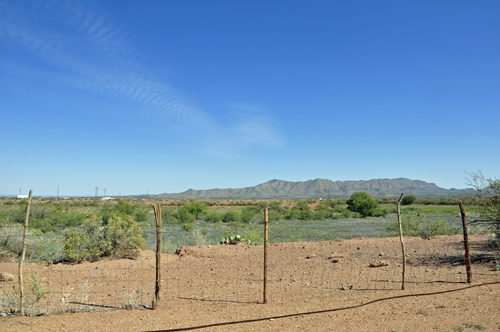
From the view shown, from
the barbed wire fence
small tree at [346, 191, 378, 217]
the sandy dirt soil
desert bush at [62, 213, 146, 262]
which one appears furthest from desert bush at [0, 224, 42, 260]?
small tree at [346, 191, 378, 217]

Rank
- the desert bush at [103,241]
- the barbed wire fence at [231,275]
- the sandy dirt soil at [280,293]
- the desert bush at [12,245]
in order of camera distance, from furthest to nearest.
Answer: the desert bush at [12,245]
the desert bush at [103,241]
the barbed wire fence at [231,275]
the sandy dirt soil at [280,293]

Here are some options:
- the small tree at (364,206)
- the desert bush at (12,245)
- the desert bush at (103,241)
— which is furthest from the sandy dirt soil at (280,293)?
the small tree at (364,206)

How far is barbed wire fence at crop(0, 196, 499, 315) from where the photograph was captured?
314 inches

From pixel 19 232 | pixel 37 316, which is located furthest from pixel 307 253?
pixel 19 232

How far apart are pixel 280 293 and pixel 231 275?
293cm

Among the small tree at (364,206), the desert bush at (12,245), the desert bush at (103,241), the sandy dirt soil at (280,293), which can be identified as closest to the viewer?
the sandy dirt soil at (280,293)

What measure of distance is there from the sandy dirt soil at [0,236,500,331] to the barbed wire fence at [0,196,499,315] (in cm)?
4

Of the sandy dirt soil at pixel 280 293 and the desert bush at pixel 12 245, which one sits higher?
the desert bush at pixel 12 245

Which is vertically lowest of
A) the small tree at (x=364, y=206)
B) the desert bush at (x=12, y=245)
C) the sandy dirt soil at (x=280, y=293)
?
the sandy dirt soil at (x=280, y=293)

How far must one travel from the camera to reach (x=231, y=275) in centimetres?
1140

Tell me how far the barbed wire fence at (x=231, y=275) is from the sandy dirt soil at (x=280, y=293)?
37 millimetres

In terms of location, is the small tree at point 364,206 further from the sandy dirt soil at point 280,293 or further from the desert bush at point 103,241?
the desert bush at point 103,241

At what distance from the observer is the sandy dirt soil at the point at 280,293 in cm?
649

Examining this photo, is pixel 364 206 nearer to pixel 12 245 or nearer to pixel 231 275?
pixel 231 275
